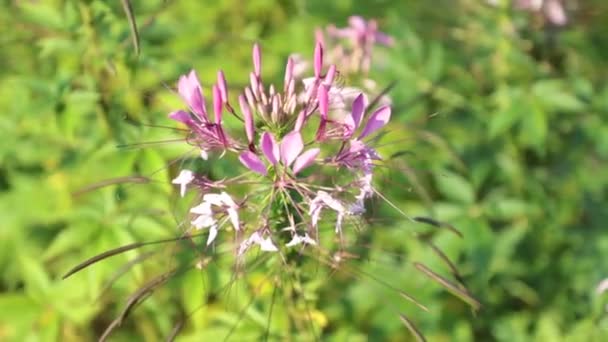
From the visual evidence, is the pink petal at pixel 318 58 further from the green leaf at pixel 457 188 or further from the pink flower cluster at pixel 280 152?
the green leaf at pixel 457 188

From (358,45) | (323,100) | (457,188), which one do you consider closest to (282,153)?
(323,100)

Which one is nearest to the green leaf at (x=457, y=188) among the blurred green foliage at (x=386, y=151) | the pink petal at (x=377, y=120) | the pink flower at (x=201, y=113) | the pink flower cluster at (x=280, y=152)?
the blurred green foliage at (x=386, y=151)

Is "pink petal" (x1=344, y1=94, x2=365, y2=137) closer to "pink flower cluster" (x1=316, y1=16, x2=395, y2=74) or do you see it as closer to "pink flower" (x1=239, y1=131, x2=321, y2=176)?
"pink flower" (x1=239, y1=131, x2=321, y2=176)

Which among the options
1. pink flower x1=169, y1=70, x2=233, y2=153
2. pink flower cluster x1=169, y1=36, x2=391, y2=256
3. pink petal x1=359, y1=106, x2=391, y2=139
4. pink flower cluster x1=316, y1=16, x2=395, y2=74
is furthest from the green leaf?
pink flower x1=169, y1=70, x2=233, y2=153

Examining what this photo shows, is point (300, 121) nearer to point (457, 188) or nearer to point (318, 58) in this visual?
point (318, 58)

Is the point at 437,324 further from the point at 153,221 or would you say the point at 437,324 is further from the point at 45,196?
the point at 45,196

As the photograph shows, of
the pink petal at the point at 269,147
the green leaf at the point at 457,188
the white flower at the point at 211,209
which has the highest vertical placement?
the pink petal at the point at 269,147
